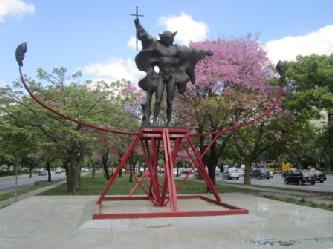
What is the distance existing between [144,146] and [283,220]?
4.37 metres

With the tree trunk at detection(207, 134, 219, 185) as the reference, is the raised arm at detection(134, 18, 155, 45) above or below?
above

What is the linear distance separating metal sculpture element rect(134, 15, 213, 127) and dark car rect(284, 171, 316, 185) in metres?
28.6

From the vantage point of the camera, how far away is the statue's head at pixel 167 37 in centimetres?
1320

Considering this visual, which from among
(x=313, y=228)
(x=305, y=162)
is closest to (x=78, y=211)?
(x=313, y=228)

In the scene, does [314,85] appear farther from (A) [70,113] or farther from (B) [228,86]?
(A) [70,113]

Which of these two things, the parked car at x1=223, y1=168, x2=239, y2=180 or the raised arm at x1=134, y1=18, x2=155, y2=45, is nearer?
the raised arm at x1=134, y1=18, x2=155, y2=45

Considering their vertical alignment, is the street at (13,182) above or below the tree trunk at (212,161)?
below

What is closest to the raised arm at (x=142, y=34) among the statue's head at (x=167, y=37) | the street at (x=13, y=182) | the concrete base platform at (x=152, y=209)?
the statue's head at (x=167, y=37)

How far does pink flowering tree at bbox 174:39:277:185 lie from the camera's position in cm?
2220

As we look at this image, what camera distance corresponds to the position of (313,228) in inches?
395

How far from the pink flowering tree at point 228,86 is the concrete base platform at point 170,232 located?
10.4 meters

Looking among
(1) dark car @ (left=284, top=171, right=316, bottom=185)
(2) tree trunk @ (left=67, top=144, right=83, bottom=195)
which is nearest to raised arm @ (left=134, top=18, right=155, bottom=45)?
(2) tree trunk @ (left=67, top=144, right=83, bottom=195)

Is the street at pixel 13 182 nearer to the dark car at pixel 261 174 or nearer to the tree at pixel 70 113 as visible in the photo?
the tree at pixel 70 113

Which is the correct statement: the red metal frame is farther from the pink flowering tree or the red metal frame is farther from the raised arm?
the pink flowering tree
